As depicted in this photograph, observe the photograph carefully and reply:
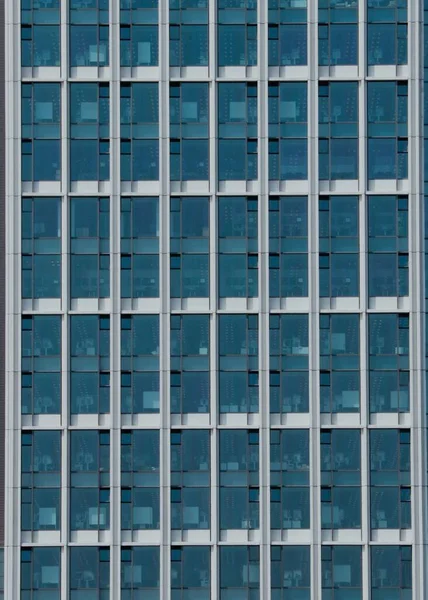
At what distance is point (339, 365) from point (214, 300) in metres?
5.55

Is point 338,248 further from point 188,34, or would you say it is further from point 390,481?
point 188,34

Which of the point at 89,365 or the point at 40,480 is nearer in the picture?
the point at 40,480

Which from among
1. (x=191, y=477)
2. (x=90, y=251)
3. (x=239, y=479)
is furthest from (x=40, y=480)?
(x=90, y=251)

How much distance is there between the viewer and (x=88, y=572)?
3934 centimetres

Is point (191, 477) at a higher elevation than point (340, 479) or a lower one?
higher

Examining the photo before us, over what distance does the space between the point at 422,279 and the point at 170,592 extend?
15705mm

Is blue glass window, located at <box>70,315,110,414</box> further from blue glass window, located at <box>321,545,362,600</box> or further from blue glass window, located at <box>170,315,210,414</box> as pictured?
blue glass window, located at <box>321,545,362,600</box>

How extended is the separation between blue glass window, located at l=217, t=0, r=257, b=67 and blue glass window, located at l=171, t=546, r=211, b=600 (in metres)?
19.2

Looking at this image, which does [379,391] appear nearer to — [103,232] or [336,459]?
[336,459]

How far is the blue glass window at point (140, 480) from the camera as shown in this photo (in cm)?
3931

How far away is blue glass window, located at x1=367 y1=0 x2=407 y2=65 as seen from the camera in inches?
1586

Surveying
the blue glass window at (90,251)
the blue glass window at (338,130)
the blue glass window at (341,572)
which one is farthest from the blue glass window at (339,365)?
the blue glass window at (90,251)

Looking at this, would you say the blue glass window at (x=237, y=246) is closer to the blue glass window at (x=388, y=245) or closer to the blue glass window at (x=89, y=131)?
the blue glass window at (x=388, y=245)

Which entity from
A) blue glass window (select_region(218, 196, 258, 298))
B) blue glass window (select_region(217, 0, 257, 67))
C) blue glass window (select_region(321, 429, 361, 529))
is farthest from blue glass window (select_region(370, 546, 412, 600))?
blue glass window (select_region(217, 0, 257, 67))
